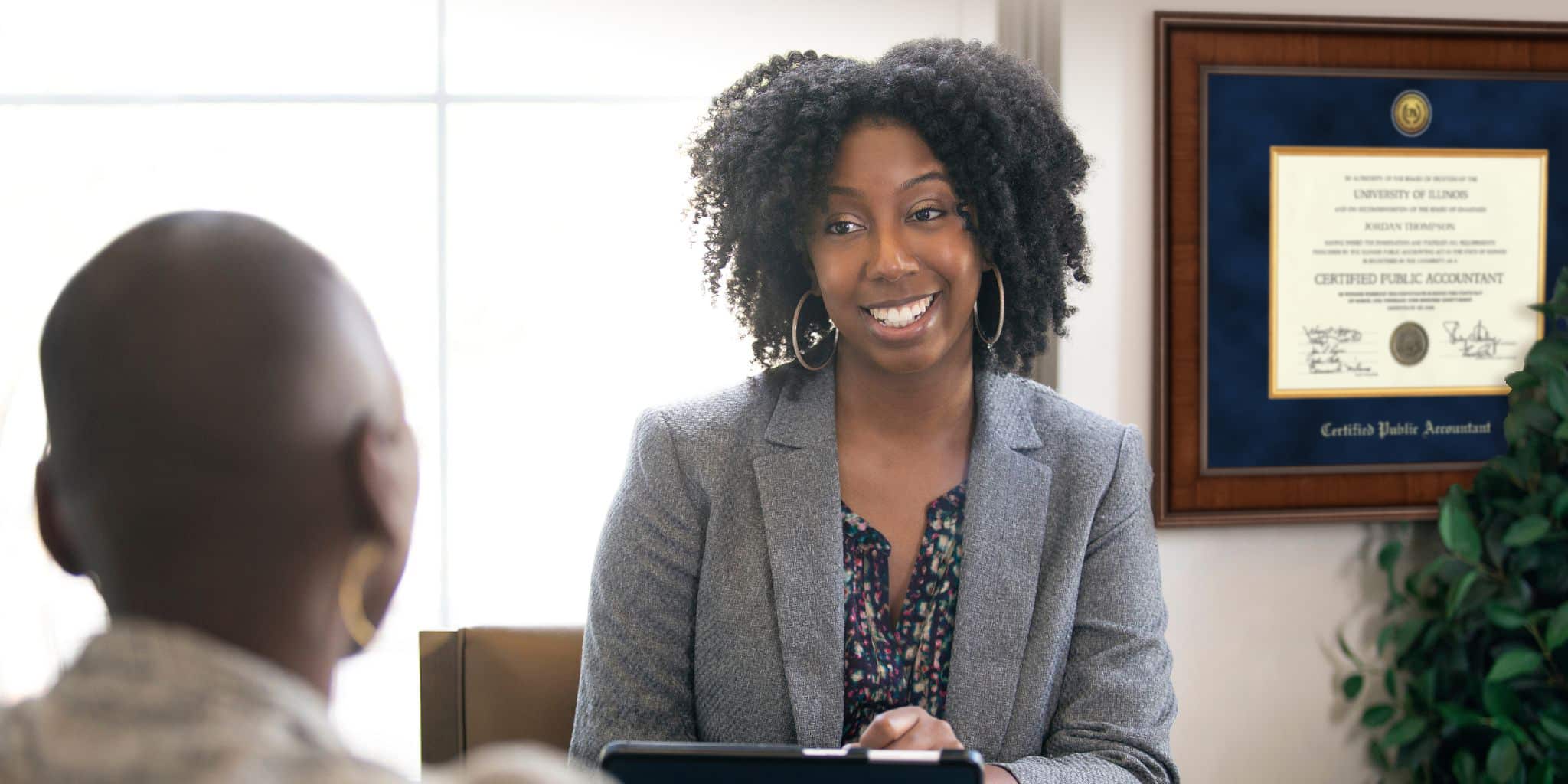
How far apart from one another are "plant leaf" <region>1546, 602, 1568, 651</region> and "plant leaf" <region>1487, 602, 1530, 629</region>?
6 cm

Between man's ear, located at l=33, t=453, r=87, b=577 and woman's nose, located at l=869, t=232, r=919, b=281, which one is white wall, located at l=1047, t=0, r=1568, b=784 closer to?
woman's nose, located at l=869, t=232, r=919, b=281

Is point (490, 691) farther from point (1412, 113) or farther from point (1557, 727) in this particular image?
point (1412, 113)

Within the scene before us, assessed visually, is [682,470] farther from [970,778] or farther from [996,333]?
A: [970,778]

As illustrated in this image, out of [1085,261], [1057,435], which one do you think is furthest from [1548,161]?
[1057,435]

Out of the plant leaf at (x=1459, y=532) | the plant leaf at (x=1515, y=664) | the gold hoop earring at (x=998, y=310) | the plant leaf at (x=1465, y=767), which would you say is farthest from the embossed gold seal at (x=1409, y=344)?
the gold hoop earring at (x=998, y=310)

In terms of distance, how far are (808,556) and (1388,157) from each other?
1886 millimetres

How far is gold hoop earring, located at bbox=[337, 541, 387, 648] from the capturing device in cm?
54

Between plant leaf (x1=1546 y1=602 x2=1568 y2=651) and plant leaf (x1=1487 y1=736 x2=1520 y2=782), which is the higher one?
plant leaf (x1=1546 y1=602 x2=1568 y2=651)

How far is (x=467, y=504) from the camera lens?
9.30 ft

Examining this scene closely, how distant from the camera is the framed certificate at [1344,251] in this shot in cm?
278

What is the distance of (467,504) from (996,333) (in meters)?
1.46
